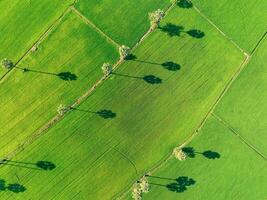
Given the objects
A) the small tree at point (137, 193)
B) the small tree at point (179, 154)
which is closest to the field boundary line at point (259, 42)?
the small tree at point (179, 154)

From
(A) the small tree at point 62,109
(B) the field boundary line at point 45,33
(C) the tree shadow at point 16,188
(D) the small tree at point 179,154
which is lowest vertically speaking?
(D) the small tree at point 179,154

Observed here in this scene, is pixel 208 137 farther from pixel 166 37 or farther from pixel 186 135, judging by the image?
pixel 166 37

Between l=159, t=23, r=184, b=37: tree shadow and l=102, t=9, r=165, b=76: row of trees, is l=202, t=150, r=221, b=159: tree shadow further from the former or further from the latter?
l=102, t=9, r=165, b=76: row of trees

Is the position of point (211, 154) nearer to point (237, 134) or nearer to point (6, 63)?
point (237, 134)

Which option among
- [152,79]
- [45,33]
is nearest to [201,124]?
[152,79]

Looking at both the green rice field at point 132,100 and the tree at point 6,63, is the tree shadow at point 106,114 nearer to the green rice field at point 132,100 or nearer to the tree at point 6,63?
the green rice field at point 132,100

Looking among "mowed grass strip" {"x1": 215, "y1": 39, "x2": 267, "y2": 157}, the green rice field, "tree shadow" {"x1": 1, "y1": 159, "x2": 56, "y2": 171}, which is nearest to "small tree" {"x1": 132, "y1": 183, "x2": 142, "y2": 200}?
the green rice field
